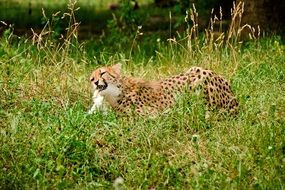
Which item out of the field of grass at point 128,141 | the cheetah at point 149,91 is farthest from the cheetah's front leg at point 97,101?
the field of grass at point 128,141

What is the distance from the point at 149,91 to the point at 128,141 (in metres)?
0.85

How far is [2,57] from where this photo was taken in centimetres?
827

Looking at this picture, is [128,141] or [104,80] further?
[104,80]

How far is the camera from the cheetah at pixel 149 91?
7.39 meters

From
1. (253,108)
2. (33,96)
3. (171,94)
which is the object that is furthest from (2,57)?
(253,108)

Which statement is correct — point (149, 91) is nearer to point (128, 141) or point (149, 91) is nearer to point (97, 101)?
point (97, 101)

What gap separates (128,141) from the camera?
22.1 feet

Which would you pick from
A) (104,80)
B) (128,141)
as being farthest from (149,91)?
(128,141)

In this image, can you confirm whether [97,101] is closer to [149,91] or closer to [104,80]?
[104,80]

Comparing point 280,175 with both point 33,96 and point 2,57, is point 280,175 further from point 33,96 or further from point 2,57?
point 2,57

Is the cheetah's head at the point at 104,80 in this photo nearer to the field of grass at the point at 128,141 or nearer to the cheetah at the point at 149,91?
the cheetah at the point at 149,91

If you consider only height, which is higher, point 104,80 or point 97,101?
point 104,80

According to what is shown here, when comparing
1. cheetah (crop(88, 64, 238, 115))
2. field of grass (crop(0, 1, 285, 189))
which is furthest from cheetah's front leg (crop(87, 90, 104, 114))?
field of grass (crop(0, 1, 285, 189))

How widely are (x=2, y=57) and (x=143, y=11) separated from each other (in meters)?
9.45
